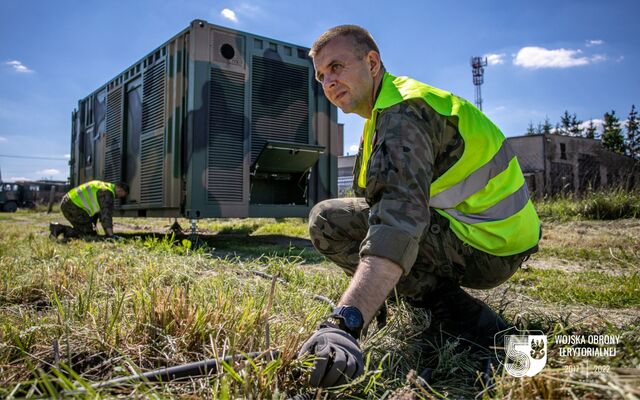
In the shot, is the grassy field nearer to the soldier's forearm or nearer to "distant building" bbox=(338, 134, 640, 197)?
the soldier's forearm

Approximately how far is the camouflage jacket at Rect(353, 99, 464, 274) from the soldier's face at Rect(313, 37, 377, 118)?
14.6 inches

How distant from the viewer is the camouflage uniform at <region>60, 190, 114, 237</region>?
651 centimetres

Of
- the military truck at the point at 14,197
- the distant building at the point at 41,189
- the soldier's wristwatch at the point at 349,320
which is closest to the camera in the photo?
the soldier's wristwatch at the point at 349,320

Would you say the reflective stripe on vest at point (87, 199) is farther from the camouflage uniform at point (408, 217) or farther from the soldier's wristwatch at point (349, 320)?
the soldier's wristwatch at point (349, 320)

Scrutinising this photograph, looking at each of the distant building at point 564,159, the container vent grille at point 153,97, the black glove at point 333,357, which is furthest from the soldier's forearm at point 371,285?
the distant building at point 564,159

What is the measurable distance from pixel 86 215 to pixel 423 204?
266 inches

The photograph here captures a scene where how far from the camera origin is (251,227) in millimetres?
8898

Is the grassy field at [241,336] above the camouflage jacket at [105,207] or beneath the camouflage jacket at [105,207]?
beneath

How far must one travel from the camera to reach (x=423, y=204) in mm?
1425

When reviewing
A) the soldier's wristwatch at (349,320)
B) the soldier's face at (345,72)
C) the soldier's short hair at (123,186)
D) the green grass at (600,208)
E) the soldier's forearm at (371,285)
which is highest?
the soldier's face at (345,72)

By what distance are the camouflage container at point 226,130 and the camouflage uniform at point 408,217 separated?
12.0ft

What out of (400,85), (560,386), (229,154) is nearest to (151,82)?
(229,154)

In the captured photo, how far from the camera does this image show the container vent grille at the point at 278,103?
603 cm

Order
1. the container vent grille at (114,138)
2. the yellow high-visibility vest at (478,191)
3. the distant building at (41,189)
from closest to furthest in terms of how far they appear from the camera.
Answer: the yellow high-visibility vest at (478,191) < the container vent grille at (114,138) < the distant building at (41,189)
